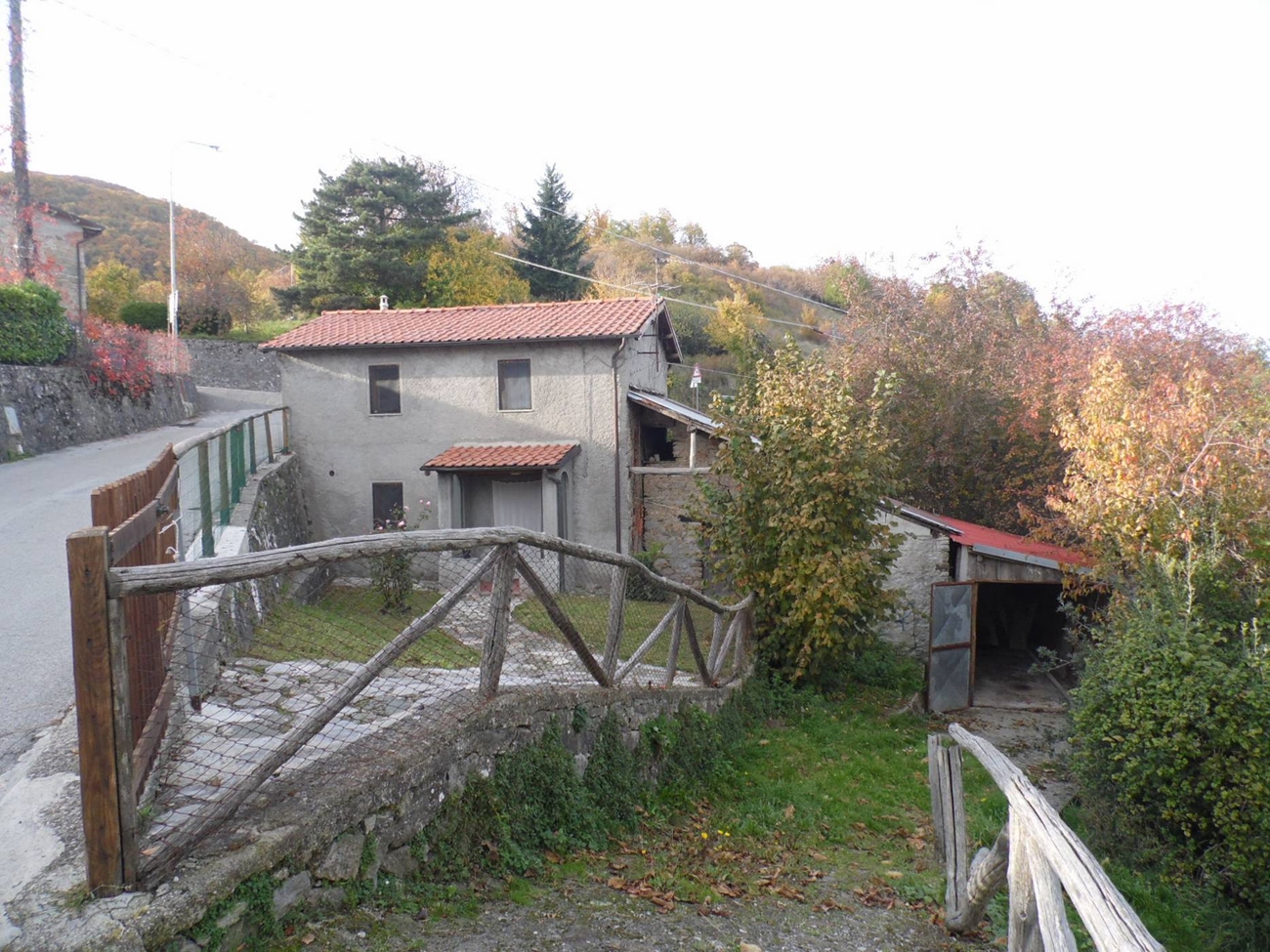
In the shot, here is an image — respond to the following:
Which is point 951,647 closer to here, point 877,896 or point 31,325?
point 877,896

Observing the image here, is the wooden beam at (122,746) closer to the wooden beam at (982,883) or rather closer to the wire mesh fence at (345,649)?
the wire mesh fence at (345,649)

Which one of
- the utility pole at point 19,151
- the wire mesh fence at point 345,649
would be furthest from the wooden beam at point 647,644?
the utility pole at point 19,151

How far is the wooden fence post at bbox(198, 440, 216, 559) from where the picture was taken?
886cm

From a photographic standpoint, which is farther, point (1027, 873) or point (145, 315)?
point (145, 315)

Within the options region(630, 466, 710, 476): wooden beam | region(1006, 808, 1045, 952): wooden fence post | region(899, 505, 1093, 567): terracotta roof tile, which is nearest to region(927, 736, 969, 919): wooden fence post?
region(1006, 808, 1045, 952): wooden fence post

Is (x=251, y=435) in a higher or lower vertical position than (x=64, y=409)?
lower

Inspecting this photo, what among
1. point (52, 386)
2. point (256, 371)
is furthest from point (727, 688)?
point (256, 371)

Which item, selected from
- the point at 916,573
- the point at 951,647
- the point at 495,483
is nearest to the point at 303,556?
the point at 951,647

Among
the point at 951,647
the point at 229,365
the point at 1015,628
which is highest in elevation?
the point at 229,365

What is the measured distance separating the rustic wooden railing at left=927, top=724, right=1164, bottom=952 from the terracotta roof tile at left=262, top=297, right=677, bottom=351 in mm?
12563

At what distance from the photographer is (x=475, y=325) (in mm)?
18234

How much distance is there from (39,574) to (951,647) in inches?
431

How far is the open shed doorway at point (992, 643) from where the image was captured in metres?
11.8

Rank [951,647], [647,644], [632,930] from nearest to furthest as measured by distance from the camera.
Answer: [632,930], [647,644], [951,647]
